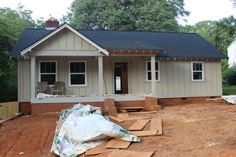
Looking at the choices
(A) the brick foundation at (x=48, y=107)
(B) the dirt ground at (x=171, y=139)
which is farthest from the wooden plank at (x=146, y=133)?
(A) the brick foundation at (x=48, y=107)

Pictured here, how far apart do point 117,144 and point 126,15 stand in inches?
1197

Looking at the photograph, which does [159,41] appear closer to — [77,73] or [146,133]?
[77,73]

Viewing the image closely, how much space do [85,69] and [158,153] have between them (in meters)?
11.2

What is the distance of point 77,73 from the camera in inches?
723

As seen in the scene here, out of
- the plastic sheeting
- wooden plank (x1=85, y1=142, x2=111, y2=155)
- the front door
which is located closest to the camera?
wooden plank (x1=85, y1=142, x2=111, y2=155)

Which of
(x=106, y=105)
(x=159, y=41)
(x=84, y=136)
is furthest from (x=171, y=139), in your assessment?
(x=159, y=41)

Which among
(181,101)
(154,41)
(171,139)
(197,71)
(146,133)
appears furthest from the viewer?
(154,41)

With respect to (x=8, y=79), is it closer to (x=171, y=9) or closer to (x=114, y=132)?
(x=114, y=132)

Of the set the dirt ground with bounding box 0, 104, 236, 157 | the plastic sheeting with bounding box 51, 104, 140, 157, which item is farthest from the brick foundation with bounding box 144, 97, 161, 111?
the plastic sheeting with bounding box 51, 104, 140, 157

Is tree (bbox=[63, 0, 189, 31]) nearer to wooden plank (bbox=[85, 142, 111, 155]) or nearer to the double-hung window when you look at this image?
the double-hung window

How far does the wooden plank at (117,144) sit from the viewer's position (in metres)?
8.62

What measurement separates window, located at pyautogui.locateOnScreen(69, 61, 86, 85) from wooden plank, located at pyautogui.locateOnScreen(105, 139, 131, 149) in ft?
31.5

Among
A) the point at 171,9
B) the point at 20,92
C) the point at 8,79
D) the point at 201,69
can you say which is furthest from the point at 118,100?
the point at 171,9

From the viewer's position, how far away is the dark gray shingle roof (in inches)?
768
